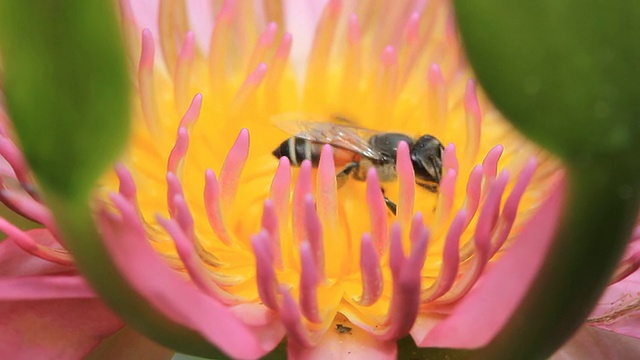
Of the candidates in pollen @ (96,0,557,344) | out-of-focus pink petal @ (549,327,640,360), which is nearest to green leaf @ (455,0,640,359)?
pollen @ (96,0,557,344)

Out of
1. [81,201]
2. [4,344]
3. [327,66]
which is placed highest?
[81,201]

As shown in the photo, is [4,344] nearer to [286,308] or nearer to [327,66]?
[286,308]

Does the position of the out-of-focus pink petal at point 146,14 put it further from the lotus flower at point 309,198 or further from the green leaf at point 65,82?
the green leaf at point 65,82

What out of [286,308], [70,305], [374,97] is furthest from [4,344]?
[374,97]

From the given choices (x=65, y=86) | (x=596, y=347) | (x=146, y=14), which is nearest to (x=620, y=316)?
(x=596, y=347)

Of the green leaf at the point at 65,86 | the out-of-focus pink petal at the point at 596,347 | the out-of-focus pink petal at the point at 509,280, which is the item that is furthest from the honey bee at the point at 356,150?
the green leaf at the point at 65,86

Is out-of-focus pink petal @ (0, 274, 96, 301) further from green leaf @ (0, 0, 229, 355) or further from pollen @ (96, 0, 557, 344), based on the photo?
green leaf @ (0, 0, 229, 355)
